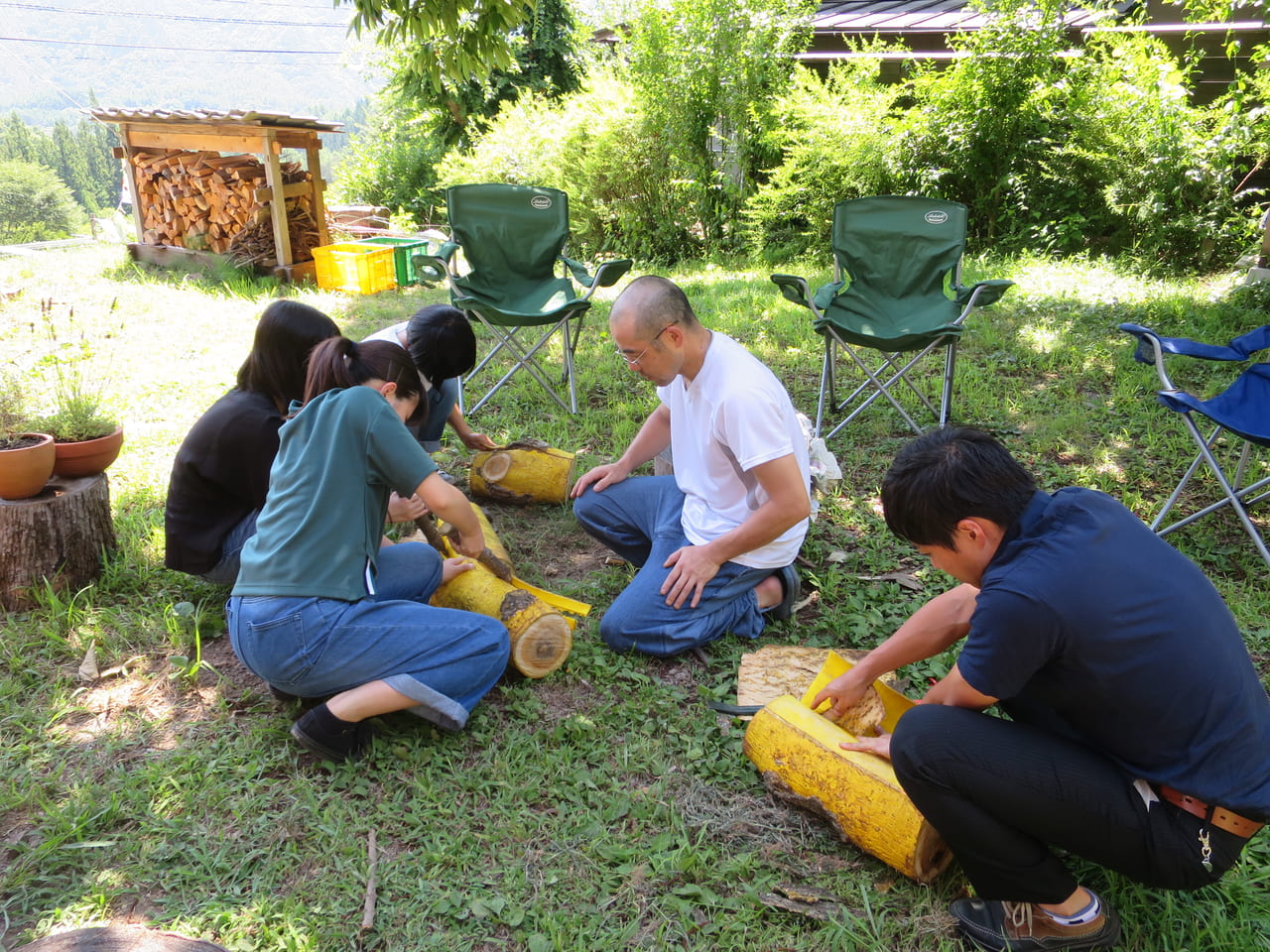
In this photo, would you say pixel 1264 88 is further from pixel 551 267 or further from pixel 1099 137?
pixel 551 267

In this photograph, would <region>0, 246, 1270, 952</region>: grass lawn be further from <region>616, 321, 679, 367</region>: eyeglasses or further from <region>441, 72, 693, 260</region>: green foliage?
<region>441, 72, 693, 260</region>: green foliage

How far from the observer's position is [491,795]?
211 centimetres

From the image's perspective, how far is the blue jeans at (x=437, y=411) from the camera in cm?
350

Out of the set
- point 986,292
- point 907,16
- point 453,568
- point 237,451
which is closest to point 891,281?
point 986,292

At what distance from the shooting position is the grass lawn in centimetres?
176

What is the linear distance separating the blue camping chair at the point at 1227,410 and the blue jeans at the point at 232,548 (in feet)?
10.3

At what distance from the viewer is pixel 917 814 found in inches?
69.4

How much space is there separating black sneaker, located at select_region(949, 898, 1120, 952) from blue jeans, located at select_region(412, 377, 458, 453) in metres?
2.59

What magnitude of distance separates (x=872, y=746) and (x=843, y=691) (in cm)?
15

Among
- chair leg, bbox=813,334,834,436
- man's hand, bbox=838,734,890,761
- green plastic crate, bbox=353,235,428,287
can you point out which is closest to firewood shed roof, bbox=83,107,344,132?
green plastic crate, bbox=353,235,428,287

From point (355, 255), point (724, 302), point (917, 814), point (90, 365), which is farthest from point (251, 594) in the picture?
point (355, 255)

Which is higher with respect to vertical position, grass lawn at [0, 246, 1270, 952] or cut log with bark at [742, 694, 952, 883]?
cut log with bark at [742, 694, 952, 883]

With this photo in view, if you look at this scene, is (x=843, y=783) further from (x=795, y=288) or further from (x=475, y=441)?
(x=795, y=288)

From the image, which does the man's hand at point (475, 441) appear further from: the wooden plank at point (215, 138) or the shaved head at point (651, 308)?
the wooden plank at point (215, 138)
